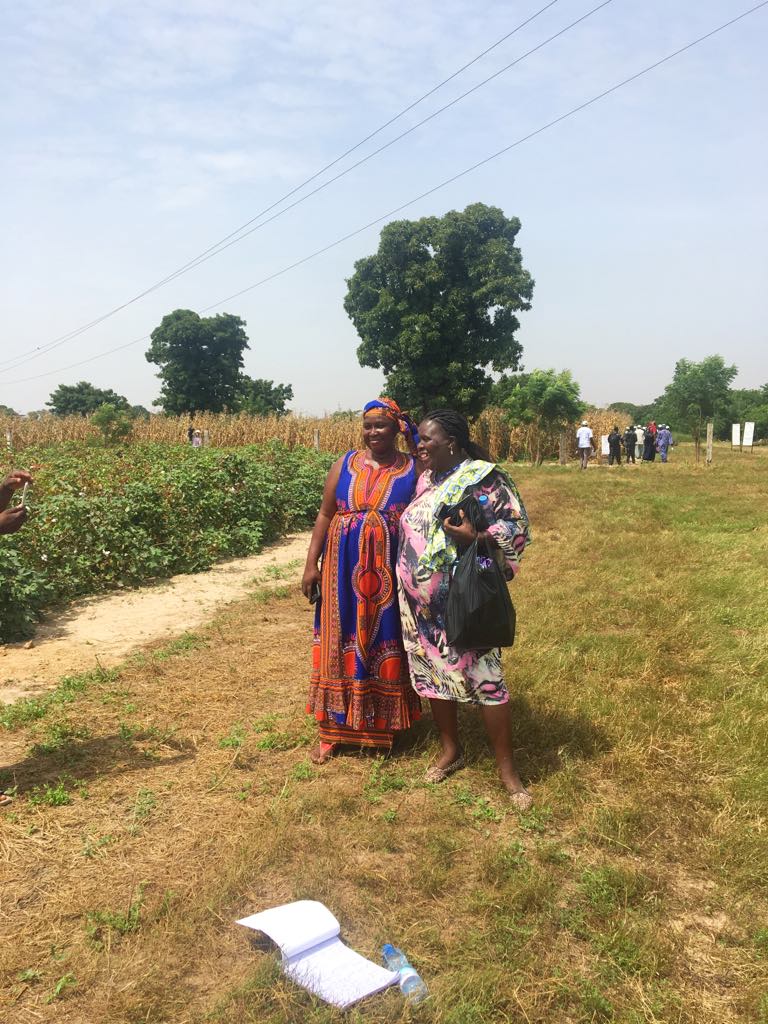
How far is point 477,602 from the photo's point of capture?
3.01m

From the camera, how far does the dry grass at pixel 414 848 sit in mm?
2146

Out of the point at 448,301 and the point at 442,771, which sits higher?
the point at 448,301

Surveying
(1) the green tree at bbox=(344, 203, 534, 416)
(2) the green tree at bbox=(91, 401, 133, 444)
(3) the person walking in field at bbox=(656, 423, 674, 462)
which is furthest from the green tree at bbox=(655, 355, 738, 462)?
(2) the green tree at bbox=(91, 401, 133, 444)

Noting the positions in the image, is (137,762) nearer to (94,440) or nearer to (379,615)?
(379,615)

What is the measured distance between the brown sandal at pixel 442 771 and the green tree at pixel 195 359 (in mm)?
44452

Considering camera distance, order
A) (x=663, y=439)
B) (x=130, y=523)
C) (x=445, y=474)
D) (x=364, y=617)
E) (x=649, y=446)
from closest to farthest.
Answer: (x=445, y=474)
(x=364, y=617)
(x=130, y=523)
(x=663, y=439)
(x=649, y=446)

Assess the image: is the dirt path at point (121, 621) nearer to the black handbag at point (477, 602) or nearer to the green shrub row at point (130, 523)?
the green shrub row at point (130, 523)

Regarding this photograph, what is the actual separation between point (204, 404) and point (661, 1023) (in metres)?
47.2

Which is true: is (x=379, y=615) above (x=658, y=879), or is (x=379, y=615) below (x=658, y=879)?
above

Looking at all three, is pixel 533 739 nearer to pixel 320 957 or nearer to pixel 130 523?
pixel 320 957

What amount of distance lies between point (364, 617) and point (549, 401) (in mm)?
24522

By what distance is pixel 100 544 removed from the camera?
7.30 metres

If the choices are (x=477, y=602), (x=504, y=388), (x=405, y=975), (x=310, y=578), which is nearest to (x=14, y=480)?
(x=310, y=578)

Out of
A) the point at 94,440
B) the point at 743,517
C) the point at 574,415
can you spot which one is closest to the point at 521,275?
the point at 574,415
